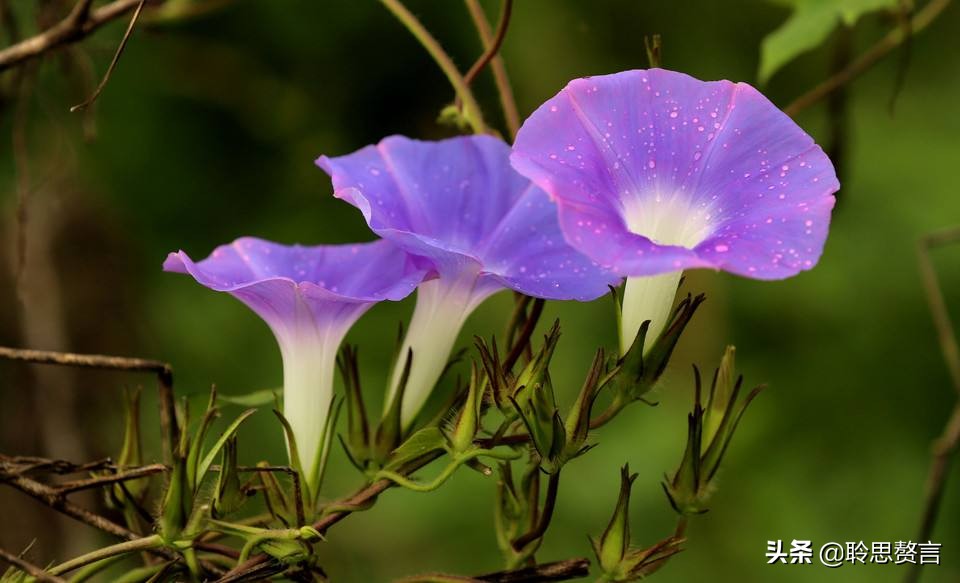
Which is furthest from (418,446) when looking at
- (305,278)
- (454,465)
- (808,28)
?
(808,28)

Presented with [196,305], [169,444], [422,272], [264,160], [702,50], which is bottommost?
[169,444]

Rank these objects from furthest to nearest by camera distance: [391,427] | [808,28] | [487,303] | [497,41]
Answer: [487,303] < [808,28] < [497,41] < [391,427]

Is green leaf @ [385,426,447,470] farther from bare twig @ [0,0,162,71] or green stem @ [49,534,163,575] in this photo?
bare twig @ [0,0,162,71]

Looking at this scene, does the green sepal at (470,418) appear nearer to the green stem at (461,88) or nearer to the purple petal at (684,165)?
the purple petal at (684,165)

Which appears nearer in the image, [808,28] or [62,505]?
[62,505]

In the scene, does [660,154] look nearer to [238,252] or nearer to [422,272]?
[422,272]

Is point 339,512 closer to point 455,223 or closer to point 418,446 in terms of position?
point 418,446

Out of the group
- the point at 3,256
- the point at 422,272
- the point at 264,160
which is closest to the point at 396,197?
the point at 422,272

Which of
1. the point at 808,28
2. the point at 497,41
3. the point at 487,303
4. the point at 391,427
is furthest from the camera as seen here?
the point at 487,303
